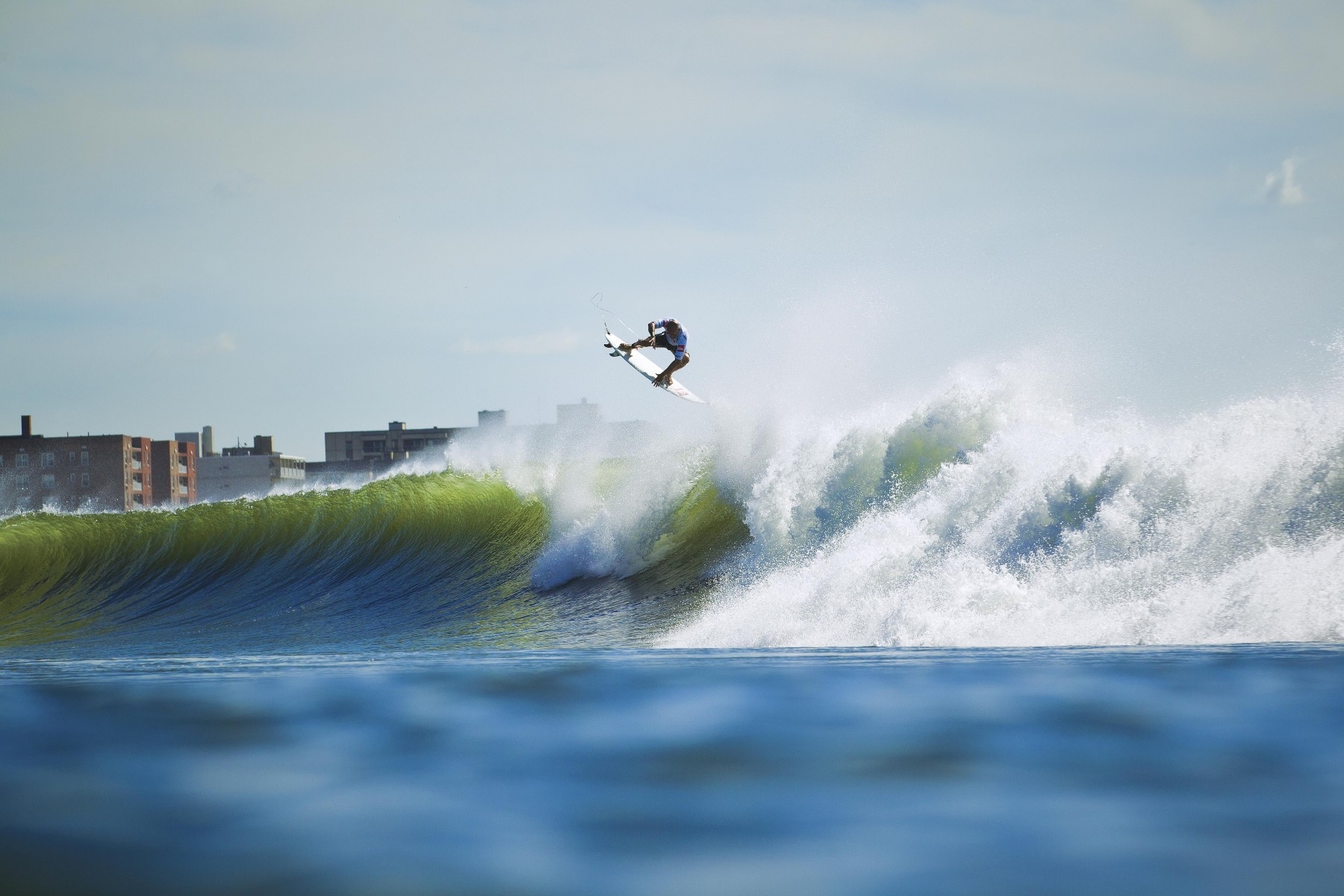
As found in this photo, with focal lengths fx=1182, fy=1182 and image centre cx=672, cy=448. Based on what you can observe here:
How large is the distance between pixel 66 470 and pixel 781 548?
289 ft

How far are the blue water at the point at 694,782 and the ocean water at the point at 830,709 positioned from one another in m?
0.02

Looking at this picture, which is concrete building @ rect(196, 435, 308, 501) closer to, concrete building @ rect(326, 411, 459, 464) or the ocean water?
concrete building @ rect(326, 411, 459, 464)

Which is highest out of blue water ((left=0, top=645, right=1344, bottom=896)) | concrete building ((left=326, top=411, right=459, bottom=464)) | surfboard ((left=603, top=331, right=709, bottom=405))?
concrete building ((left=326, top=411, right=459, bottom=464))

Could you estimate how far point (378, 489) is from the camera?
23812mm

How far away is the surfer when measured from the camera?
54.7ft

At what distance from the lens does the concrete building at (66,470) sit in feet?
291

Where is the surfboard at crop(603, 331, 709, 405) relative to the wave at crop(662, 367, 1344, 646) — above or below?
above

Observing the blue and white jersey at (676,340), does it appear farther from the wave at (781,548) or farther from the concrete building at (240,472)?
the concrete building at (240,472)

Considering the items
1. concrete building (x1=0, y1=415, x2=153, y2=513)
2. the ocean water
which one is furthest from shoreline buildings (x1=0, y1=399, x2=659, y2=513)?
the ocean water

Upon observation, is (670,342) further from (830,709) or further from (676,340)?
(830,709)

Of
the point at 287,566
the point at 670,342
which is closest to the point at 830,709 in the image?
the point at 670,342

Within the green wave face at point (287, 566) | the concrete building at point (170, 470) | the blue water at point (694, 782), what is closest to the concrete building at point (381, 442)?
the concrete building at point (170, 470)

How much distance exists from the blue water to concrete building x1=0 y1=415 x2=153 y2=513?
296 feet

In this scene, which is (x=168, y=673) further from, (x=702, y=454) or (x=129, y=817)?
(x=702, y=454)
